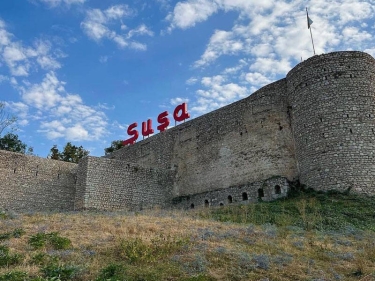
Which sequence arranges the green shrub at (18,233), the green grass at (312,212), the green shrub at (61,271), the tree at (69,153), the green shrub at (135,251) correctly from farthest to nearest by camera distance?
the tree at (69,153) < the green grass at (312,212) < the green shrub at (18,233) < the green shrub at (135,251) < the green shrub at (61,271)

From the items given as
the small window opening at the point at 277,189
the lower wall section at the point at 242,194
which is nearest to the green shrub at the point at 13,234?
the lower wall section at the point at 242,194

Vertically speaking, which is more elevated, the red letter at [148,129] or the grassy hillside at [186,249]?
the red letter at [148,129]

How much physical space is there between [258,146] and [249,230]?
31.3ft

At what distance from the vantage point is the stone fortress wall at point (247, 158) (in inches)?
711

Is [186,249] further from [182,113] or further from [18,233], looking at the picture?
[182,113]

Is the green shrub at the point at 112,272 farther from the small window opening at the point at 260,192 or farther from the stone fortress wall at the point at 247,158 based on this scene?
the small window opening at the point at 260,192

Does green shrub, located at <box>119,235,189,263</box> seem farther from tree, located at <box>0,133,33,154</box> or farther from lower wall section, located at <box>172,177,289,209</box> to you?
tree, located at <box>0,133,33,154</box>

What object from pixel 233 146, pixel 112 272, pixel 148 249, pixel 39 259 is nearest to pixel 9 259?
pixel 39 259

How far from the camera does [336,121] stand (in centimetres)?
1823

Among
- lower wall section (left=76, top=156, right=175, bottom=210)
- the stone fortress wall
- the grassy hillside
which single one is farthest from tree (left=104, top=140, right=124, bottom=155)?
the grassy hillside

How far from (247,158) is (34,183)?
11.7m

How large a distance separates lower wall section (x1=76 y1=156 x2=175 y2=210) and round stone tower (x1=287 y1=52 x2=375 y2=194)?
9.26m

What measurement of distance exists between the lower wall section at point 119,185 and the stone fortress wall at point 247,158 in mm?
58

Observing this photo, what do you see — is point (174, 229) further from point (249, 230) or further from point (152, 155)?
point (152, 155)
